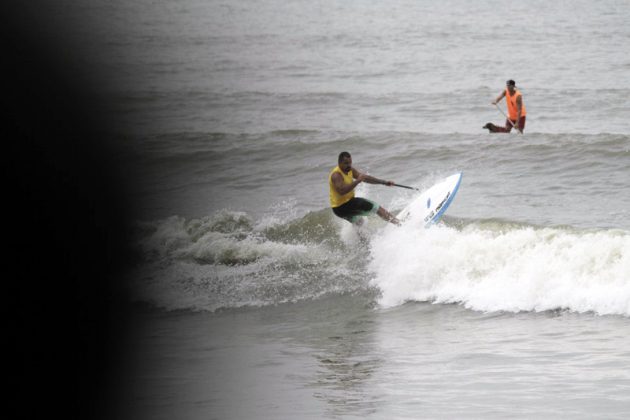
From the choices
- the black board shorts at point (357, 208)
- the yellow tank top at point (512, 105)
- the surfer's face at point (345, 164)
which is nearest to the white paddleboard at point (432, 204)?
the black board shorts at point (357, 208)

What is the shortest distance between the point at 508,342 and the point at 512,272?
243 cm

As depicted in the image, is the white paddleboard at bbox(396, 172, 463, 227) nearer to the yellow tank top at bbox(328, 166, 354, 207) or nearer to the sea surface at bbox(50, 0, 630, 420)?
the sea surface at bbox(50, 0, 630, 420)

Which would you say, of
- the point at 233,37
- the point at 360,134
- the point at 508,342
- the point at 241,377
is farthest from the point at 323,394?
the point at 233,37

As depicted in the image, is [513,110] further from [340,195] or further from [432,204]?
[340,195]

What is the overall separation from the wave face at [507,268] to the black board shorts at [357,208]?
1.28 feet

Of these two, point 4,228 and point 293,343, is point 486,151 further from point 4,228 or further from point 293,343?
point 4,228

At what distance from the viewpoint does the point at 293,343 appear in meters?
8.43

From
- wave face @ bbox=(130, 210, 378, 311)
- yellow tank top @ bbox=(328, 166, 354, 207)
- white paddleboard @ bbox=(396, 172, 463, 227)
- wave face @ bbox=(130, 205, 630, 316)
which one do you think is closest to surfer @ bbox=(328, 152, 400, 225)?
yellow tank top @ bbox=(328, 166, 354, 207)

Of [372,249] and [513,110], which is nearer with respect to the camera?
[372,249]

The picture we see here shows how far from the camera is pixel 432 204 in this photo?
12.0 metres

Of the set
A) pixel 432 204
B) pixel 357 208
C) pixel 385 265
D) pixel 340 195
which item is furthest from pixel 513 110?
pixel 385 265

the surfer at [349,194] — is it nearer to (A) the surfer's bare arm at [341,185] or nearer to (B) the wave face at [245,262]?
(A) the surfer's bare arm at [341,185]

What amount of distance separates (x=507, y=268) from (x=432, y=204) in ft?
7.92

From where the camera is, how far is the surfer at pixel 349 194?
11094mm
